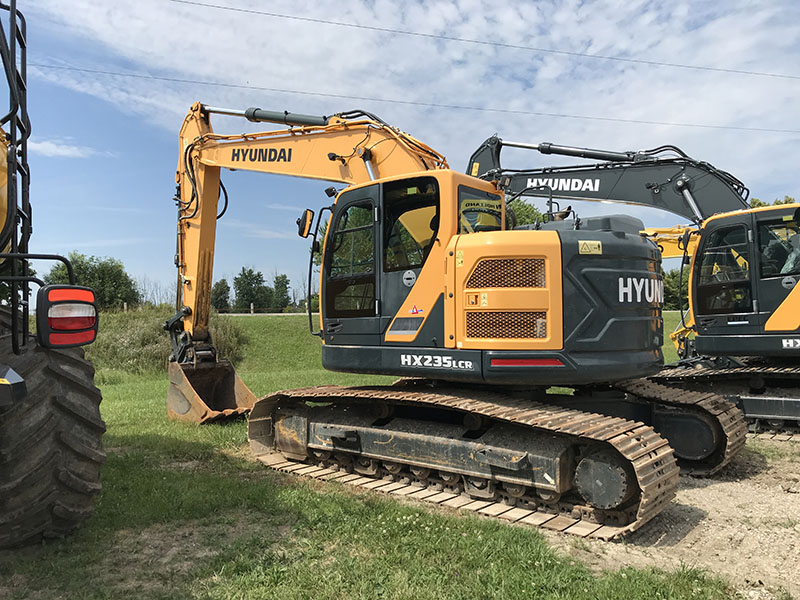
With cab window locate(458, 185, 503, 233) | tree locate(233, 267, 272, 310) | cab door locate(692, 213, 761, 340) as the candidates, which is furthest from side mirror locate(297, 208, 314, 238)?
tree locate(233, 267, 272, 310)

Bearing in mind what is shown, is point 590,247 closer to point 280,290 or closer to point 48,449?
point 48,449

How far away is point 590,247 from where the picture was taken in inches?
216

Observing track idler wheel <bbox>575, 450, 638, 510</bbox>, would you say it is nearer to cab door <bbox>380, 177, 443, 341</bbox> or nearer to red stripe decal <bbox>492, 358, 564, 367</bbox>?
red stripe decal <bbox>492, 358, 564, 367</bbox>

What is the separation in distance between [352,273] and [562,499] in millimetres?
2901

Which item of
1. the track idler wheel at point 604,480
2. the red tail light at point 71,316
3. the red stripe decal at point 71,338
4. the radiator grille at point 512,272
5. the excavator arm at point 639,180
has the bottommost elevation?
the track idler wheel at point 604,480

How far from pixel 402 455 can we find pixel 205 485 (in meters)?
1.76

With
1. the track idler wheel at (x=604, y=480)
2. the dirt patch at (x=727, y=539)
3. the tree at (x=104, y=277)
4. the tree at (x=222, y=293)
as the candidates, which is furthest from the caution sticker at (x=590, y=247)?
the tree at (x=222, y=293)

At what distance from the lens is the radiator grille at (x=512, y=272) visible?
5438 mm

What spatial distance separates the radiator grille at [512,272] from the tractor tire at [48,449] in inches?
123

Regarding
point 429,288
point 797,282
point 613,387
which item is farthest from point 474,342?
point 797,282

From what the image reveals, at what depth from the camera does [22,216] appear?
11.8ft

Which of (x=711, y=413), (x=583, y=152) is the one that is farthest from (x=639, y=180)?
(x=711, y=413)

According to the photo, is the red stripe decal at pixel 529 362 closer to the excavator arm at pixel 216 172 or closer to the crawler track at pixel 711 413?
the crawler track at pixel 711 413

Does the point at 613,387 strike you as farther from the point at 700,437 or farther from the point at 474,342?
the point at 474,342
